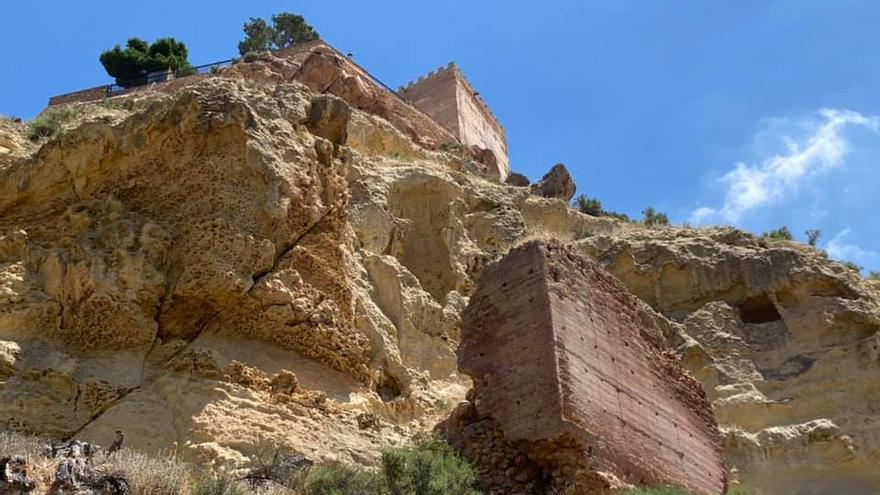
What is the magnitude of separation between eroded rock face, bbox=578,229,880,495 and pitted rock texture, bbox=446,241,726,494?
3.65 m

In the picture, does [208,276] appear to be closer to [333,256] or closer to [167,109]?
[333,256]

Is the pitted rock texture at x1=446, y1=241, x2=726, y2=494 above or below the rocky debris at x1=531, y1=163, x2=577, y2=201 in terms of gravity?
below

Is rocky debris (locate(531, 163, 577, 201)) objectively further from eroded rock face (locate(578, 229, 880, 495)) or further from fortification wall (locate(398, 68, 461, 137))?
fortification wall (locate(398, 68, 461, 137))

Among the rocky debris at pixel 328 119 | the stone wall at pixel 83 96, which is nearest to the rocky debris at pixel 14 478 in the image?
the rocky debris at pixel 328 119

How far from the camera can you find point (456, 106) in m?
39.0

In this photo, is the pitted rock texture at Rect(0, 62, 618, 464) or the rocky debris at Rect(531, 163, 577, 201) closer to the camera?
the pitted rock texture at Rect(0, 62, 618, 464)

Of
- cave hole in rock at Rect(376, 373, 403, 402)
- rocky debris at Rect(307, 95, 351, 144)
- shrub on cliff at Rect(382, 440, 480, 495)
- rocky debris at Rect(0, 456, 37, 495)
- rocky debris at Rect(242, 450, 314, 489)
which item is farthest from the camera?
rocky debris at Rect(307, 95, 351, 144)

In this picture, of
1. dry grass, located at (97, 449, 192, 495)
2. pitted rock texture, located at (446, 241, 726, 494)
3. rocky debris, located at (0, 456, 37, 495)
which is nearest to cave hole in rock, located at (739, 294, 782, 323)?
pitted rock texture, located at (446, 241, 726, 494)

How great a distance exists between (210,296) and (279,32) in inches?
1294

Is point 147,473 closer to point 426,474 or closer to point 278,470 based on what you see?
point 278,470

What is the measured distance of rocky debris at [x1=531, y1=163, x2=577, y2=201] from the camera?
2608 centimetres

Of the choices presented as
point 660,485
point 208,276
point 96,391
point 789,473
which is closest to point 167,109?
point 208,276

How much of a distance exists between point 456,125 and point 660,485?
2727cm

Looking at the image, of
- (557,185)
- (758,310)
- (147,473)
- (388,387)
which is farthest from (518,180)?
(147,473)
